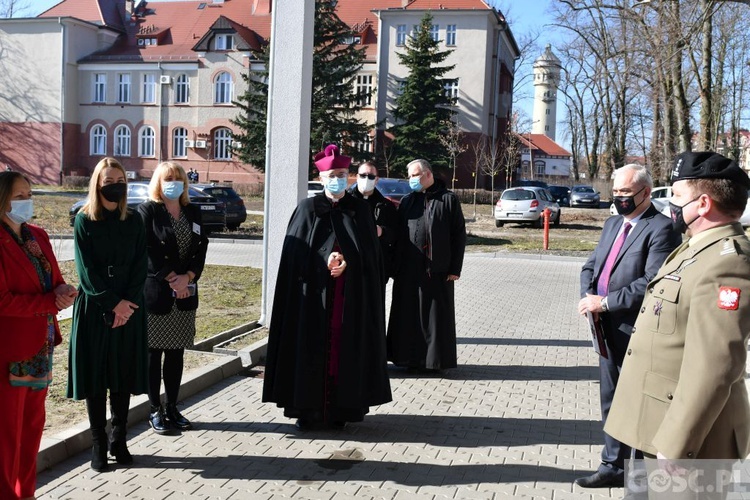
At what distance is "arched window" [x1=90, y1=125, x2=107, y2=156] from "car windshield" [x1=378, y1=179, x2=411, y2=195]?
124 feet

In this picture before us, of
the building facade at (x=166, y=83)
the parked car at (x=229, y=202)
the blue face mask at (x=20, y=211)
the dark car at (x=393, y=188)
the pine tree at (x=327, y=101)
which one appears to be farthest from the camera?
the building facade at (x=166, y=83)

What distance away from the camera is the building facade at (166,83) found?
55.5 m

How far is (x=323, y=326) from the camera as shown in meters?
6.15

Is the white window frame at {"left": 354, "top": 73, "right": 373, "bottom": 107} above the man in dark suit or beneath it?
above

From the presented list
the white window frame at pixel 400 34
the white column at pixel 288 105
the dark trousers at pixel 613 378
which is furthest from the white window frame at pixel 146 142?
the dark trousers at pixel 613 378

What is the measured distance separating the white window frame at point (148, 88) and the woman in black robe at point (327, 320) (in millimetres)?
54659

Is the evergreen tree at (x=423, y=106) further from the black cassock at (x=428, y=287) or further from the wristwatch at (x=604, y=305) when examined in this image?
the wristwatch at (x=604, y=305)

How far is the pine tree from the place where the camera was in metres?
48.2

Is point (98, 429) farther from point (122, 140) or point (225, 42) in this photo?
point (122, 140)

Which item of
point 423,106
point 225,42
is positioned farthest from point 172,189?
point 225,42

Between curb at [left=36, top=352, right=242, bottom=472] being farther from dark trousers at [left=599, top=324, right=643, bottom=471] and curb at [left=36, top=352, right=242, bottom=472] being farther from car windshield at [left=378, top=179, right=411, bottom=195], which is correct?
car windshield at [left=378, top=179, right=411, bottom=195]

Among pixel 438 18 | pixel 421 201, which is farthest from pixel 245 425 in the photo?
pixel 438 18

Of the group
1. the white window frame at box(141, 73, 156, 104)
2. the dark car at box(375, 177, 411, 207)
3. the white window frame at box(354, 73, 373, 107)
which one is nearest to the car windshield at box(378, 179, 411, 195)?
the dark car at box(375, 177, 411, 207)

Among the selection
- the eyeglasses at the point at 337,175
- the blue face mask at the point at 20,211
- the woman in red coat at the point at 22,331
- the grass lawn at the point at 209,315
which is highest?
the eyeglasses at the point at 337,175
